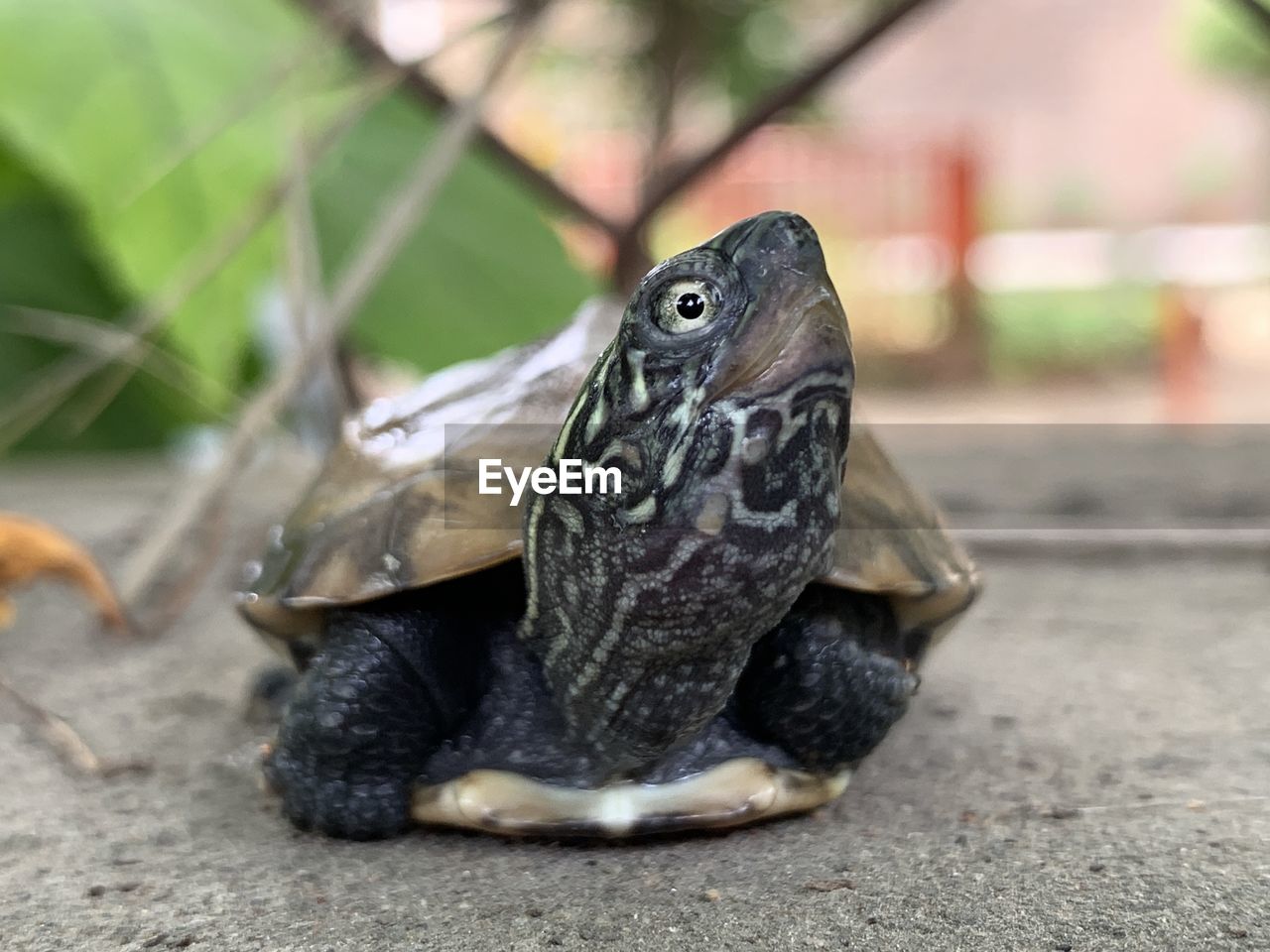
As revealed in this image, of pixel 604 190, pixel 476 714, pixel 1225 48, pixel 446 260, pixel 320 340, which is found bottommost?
pixel 476 714

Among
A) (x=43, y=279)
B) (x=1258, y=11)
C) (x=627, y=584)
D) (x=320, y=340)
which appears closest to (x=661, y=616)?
(x=627, y=584)

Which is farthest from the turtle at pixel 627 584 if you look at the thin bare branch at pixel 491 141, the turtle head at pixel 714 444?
the thin bare branch at pixel 491 141

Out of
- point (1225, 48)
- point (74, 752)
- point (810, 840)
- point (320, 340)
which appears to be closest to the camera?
point (810, 840)

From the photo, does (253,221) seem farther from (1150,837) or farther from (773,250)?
(1150,837)

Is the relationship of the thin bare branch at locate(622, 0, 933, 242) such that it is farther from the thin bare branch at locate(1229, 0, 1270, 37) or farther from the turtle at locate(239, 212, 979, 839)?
the turtle at locate(239, 212, 979, 839)

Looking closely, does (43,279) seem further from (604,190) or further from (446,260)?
(604,190)

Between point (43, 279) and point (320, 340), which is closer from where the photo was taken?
point (320, 340)
